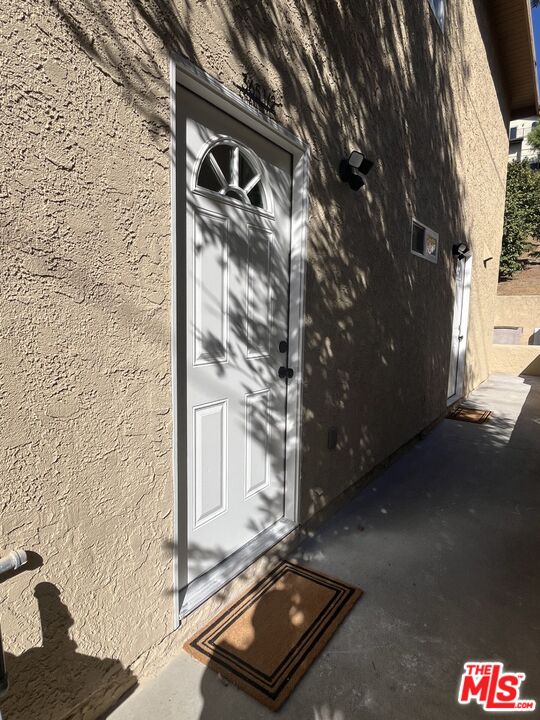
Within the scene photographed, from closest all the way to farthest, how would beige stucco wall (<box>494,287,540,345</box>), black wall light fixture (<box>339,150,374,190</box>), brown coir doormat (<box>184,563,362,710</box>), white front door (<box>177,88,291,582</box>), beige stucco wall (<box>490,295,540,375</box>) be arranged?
1. brown coir doormat (<box>184,563,362,710</box>)
2. white front door (<box>177,88,291,582</box>)
3. black wall light fixture (<box>339,150,374,190</box>)
4. beige stucco wall (<box>490,295,540,375</box>)
5. beige stucco wall (<box>494,287,540,345</box>)

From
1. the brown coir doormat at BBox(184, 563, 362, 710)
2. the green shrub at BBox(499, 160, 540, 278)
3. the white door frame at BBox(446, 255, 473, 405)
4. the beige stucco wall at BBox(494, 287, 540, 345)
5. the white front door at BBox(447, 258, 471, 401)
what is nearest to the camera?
the brown coir doormat at BBox(184, 563, 362, 710)

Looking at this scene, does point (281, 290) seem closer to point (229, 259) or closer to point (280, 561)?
point (229, 259)

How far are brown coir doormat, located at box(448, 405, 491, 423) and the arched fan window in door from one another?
5.55 metres

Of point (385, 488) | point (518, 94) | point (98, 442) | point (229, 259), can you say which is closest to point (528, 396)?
point (385, 488)

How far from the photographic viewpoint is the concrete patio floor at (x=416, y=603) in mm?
1810

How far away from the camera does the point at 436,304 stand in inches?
230

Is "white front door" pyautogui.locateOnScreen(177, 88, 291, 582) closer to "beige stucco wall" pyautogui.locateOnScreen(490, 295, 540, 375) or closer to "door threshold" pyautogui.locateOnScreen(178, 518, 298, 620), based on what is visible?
"door threshold" pyautogui.locateOnScreen(178, 518, 298, 620)

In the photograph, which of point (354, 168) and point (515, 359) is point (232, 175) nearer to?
point (354, 168)

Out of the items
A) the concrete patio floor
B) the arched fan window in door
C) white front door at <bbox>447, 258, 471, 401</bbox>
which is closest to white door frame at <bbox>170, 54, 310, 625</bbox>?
the arched fan window in door

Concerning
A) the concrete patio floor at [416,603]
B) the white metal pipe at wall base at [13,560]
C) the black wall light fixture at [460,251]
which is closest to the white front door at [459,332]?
the black wall light fixture at [460,251]

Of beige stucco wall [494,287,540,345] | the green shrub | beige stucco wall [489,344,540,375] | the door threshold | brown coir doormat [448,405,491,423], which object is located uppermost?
the green shrub

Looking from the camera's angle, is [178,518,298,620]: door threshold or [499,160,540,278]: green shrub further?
[499,160,540,278]: green shrub

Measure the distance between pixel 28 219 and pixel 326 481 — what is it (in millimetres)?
2715

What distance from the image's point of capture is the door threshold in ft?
7.07
